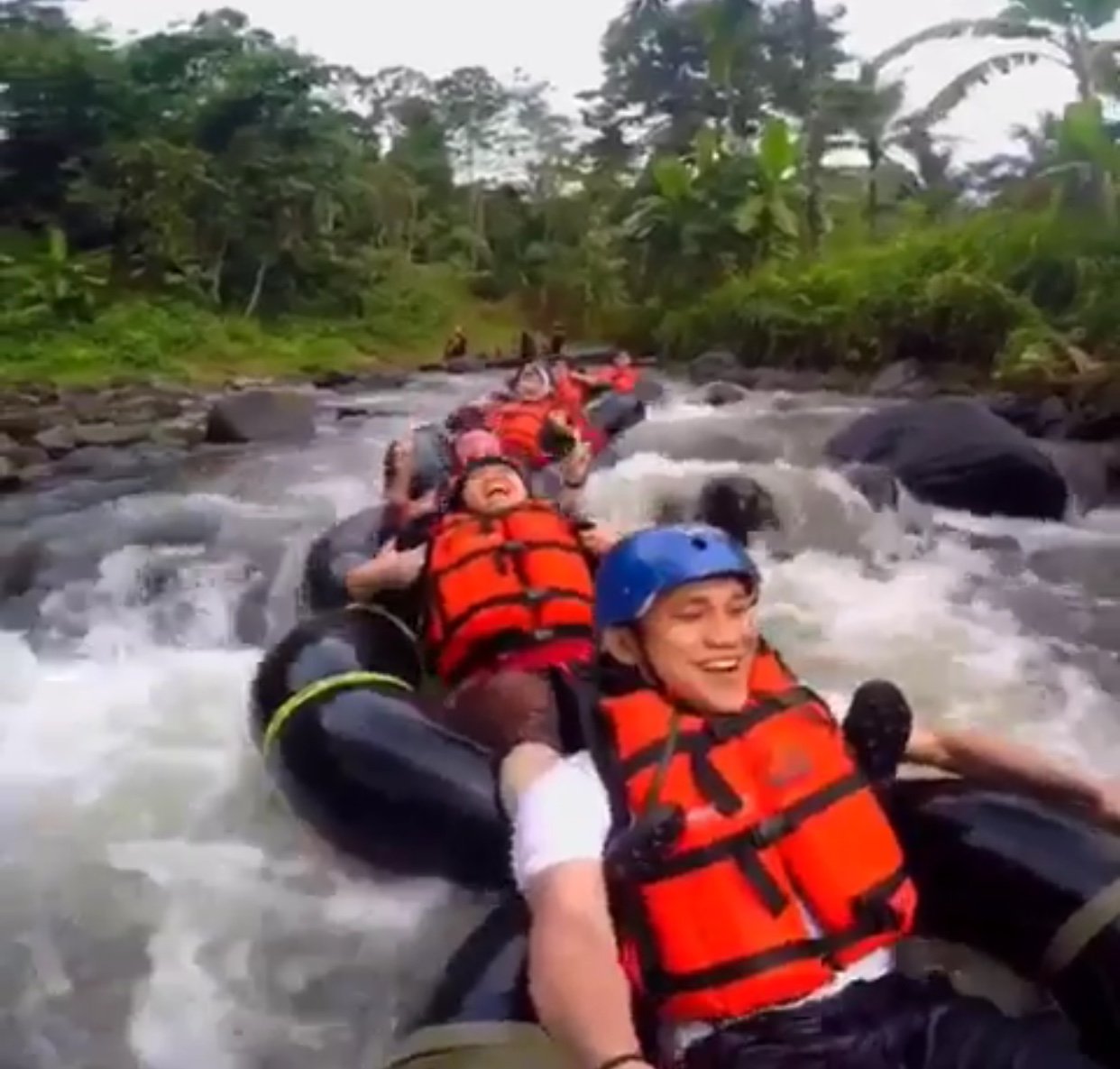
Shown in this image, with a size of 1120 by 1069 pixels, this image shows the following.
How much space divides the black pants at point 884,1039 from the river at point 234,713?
1128 mm

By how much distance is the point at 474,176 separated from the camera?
28.5m

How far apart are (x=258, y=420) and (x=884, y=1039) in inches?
420

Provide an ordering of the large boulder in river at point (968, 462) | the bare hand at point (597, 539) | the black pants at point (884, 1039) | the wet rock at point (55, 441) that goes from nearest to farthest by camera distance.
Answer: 1. the black pants at point (884, 1039)
2. the bare hand at point (597, 539)
3. the large boulder in river at point (968, 462)
4. the wet rock at point (55, 441)

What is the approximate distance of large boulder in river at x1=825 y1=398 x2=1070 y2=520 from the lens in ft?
25.6

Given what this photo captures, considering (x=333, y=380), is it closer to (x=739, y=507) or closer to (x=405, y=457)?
(x=739, y=507)

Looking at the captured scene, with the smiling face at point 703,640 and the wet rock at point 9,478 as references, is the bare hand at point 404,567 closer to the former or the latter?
the smiling face at point 703,640

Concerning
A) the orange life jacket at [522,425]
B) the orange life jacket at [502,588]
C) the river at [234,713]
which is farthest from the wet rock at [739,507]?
the orange life jacket at [502,588]

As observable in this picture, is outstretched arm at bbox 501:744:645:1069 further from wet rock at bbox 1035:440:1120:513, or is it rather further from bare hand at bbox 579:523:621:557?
wet rock at bbox 1035:440:1120:513

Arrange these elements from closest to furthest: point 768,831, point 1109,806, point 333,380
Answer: point 768,831 → point 1109,806 → point 333,380

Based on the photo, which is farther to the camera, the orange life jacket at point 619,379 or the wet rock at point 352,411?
the wet rock at point 352,411

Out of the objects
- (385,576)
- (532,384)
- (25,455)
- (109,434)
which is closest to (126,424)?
(109,434)

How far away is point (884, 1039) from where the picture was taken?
1784mm

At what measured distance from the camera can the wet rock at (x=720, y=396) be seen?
45.4 feet

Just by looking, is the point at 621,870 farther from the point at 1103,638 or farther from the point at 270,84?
the point at 270,84
